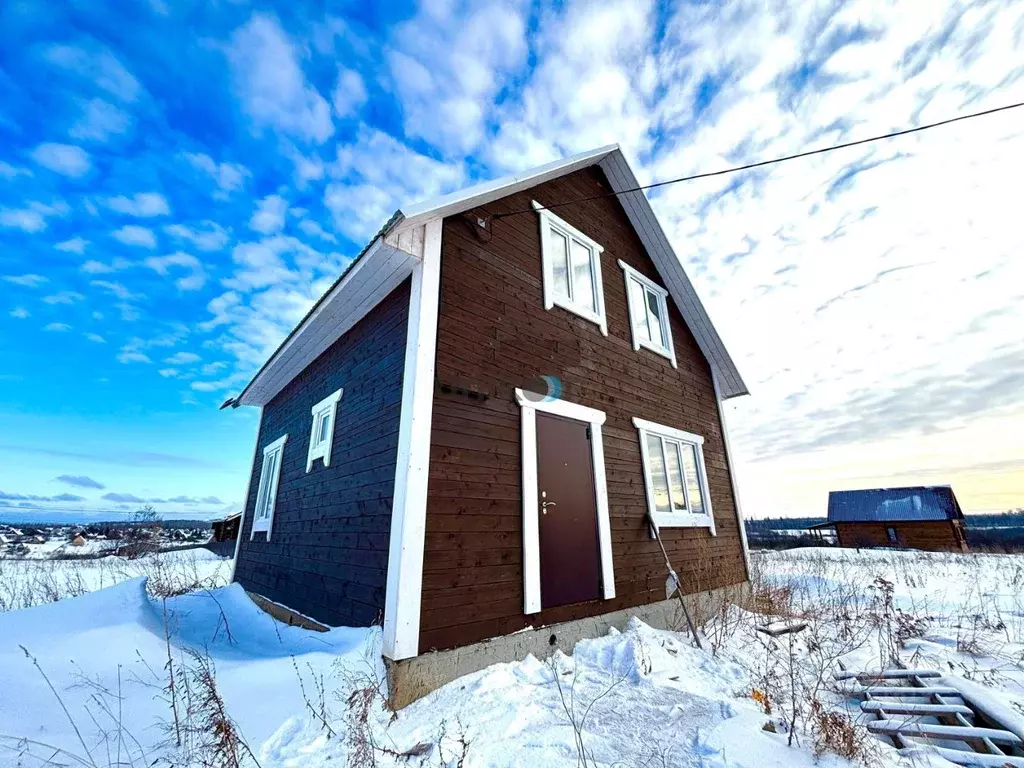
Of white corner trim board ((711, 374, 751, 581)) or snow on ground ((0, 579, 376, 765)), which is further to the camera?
white corner trim board ((711, 374, 751, 581))

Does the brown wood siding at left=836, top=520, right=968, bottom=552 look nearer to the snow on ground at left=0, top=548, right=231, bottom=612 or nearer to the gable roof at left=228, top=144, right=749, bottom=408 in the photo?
the gable roof at left=228, top=144, right=749, bottom=408

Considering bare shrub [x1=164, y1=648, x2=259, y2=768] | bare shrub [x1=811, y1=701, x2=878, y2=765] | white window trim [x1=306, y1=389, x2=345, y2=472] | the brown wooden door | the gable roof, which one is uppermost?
the gable roof

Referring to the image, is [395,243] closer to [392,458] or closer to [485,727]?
[392,458]

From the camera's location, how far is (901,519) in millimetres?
32156

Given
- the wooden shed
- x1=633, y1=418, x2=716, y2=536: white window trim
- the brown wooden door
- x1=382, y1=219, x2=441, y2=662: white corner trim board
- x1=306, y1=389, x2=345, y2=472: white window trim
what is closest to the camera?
x1=382, y1=219, x2=441, y2=662: white corner trim board

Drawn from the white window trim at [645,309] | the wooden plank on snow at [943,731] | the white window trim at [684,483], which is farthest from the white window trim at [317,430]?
the wooden plank on snow at [943,731]

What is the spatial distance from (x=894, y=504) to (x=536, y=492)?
41555 mm

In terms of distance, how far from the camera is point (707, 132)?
6.84 m

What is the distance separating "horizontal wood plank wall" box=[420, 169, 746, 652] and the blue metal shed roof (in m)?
34.4

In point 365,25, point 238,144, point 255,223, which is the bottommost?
point 255,223

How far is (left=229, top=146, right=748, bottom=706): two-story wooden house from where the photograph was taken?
4445 mm

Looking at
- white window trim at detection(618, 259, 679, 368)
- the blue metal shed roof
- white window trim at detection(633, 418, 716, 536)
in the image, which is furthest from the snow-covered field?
the blue metal shed roof

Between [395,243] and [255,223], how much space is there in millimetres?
5245

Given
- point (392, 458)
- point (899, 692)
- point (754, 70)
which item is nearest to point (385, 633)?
point (392, 458)
